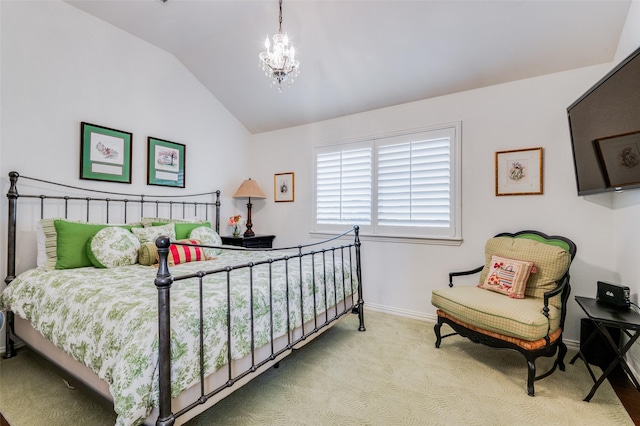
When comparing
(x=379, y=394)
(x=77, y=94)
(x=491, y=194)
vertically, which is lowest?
(x=379, y=394)

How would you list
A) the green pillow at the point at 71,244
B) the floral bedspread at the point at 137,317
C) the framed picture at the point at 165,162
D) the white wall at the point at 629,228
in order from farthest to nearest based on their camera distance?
the framed picture at the point at 165,162 → the green pillow at the point at 71,244 → the white wall at the point at 629,228 → the floral bedspread at the point at 137,317

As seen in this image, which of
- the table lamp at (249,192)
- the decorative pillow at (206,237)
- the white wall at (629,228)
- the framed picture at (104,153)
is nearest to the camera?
the white wall at (629,228)

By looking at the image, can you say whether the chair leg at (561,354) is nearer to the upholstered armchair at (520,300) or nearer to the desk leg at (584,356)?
the upholstered armchair at (520,300)

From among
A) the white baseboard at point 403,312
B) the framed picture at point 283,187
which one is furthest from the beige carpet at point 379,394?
the framed picture at point 283,187

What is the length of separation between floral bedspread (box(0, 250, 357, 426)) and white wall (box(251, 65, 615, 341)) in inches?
56.2

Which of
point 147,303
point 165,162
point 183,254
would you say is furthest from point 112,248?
point 165,162

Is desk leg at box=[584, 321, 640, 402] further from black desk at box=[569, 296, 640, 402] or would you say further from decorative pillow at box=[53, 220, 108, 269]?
decorative pillow at box=[53, 220, 108, 269]

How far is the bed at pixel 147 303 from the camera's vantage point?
131cm

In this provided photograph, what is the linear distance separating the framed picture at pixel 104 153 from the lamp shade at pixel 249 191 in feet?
4.46

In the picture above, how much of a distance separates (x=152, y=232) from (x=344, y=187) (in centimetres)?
223

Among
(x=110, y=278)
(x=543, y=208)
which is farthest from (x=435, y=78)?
(x=110, y=278)

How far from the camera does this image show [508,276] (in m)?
2.46

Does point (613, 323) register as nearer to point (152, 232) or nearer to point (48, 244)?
point (152, 232)

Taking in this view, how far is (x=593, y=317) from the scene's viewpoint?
1863 millimetres
